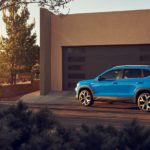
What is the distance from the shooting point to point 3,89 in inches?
1030

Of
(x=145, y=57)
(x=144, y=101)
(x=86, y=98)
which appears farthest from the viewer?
(x=145, y=57)

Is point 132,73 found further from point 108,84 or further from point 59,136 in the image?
point 59,136

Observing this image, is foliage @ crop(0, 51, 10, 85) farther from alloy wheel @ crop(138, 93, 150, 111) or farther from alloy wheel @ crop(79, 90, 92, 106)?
alloy wheel @ crop(138, 93, 150, 111)

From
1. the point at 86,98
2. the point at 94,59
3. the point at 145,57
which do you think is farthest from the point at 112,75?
the point at 94,59

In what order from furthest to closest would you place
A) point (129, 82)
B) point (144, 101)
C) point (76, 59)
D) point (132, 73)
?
point (76, 59), point (132, 73), point (129, 82), point (144, 101)

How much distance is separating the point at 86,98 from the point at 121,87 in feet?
6.28

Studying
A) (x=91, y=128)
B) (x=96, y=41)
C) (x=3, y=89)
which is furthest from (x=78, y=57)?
(x=91, y=128)

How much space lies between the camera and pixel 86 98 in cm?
1736

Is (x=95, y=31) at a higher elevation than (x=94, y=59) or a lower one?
higher

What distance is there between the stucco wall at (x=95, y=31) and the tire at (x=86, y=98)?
15.0 ft

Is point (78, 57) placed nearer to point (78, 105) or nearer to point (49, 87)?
Answer: point (49, 87)

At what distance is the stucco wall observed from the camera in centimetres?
2075

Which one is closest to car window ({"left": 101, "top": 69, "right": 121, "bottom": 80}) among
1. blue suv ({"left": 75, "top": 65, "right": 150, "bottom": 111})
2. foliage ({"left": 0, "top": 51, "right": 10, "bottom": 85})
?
blue suv ({"left": 75, "top": 65, "right": 150, "bottom": 111})

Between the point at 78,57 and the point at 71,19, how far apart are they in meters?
2.01
